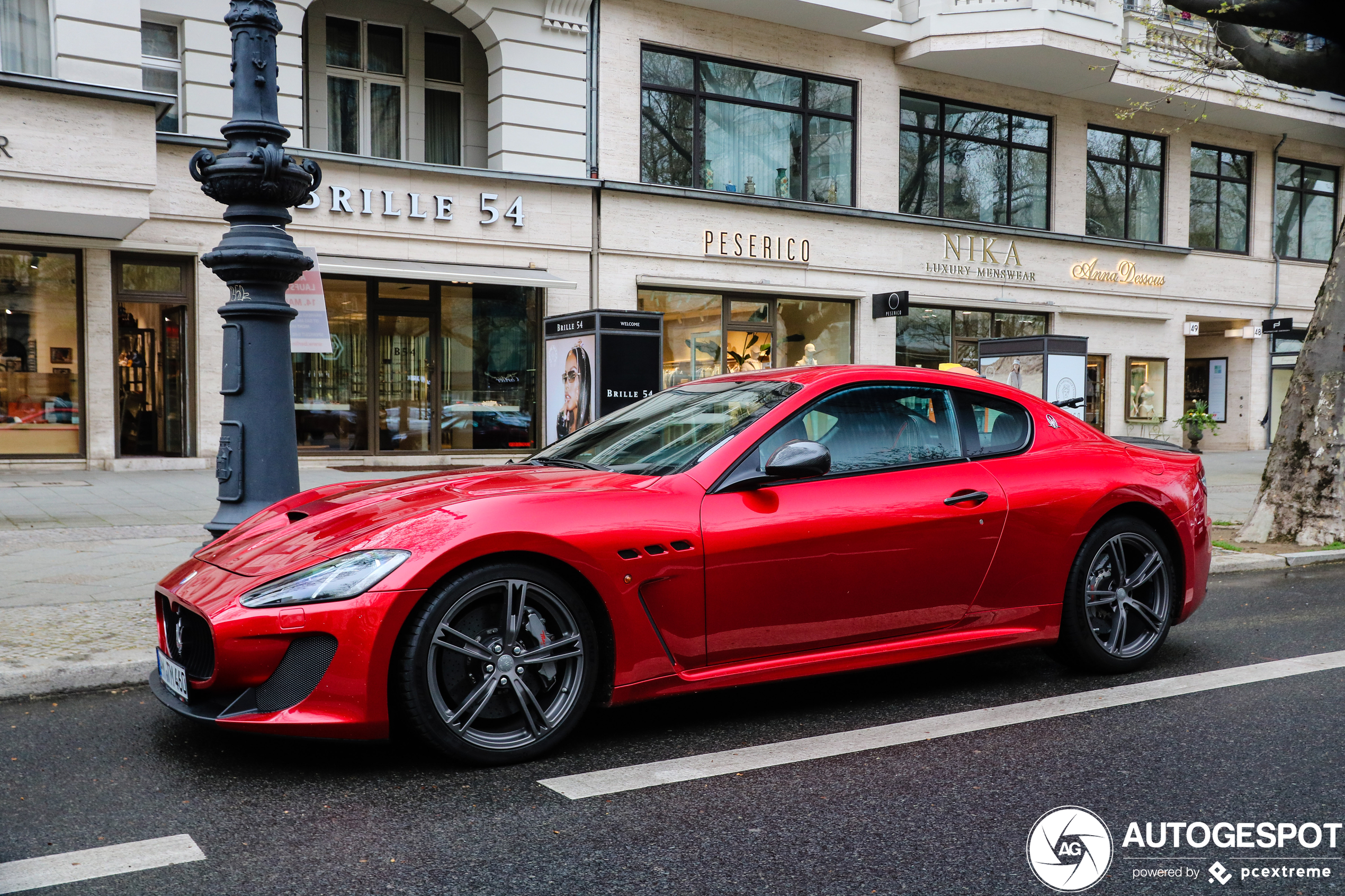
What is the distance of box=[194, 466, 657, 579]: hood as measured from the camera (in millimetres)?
3693

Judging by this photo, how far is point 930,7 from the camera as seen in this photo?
20.9 metres

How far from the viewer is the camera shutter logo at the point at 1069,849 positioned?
2934mm

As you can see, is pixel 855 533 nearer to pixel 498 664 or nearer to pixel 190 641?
pixel 498 664

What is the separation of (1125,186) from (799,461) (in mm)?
23651

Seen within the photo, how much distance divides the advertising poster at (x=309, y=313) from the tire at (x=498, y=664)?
3.33 meters

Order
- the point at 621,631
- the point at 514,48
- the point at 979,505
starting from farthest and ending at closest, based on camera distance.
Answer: the point at 514,48
the point at 979,505
the point at 621,631

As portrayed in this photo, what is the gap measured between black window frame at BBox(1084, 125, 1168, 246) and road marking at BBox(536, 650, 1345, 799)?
68.6 feet

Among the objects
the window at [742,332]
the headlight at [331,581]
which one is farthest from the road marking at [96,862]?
the window at [742,332]

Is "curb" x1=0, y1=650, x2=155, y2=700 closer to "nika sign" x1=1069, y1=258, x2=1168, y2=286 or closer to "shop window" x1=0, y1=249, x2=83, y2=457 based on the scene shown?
"shop window" x1=0, y1=249, x2=83, y2=457

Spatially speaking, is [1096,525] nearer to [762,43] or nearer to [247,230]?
[247,230]

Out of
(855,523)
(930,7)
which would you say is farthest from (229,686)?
(930,7)

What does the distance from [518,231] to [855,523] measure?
14.5m

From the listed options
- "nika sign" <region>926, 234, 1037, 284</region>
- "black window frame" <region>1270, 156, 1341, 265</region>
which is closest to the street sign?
"nika sign" <region>926, 234, 1037, 284</region>

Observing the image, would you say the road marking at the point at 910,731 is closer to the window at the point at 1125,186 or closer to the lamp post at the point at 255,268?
the lamp post at the point at 255,268
